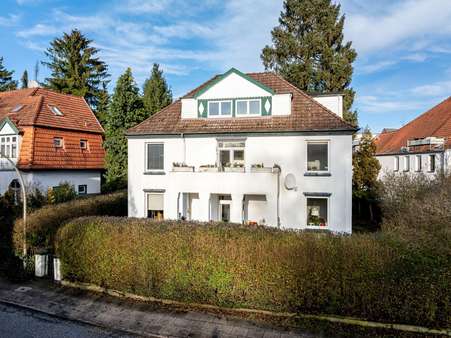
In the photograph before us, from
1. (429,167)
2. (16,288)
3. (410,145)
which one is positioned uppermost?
(410,145)

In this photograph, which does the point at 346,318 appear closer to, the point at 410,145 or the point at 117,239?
the point at 117,239

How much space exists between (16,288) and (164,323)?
226 inches

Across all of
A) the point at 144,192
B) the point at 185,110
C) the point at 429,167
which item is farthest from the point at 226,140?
the point at 429,167

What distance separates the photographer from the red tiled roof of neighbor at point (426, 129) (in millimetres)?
26269

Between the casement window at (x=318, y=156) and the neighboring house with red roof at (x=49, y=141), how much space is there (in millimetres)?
16717

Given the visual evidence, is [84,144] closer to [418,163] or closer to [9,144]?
[9,144]

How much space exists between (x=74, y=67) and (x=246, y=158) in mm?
31859

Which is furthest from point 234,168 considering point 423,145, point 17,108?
point 423,145

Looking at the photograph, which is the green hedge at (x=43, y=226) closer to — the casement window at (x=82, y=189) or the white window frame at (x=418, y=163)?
the casement window at (x=82, y=189)

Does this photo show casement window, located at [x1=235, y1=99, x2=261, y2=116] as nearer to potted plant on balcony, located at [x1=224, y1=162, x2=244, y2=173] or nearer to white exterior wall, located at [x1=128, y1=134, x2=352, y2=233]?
white exterior wall, located at [x1=128, y1=134, x2=352, y2=233]

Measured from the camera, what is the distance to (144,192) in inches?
695

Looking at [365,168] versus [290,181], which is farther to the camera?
[365,168]

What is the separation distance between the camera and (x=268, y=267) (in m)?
7.83

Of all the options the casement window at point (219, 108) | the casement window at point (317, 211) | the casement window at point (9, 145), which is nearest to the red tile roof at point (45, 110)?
the casement window at point (9, 145)
